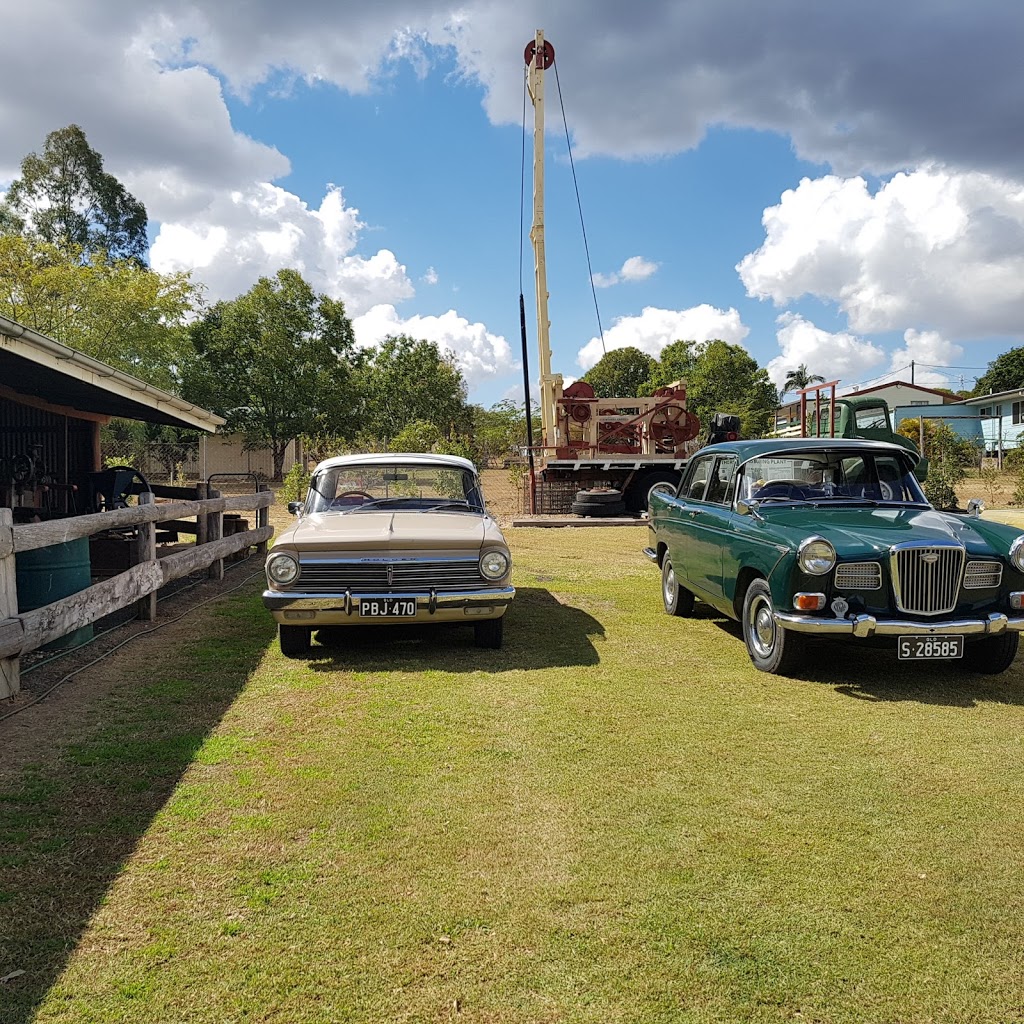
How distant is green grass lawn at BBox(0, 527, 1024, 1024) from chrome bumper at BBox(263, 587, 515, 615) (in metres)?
0.56

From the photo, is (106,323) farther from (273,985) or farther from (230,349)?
(273,985)

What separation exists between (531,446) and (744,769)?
1427 cm

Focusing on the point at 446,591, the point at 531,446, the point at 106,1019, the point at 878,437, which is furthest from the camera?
the point at 531,446

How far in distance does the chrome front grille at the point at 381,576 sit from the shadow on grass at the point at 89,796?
Result: 83cm

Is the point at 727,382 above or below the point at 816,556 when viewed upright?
above

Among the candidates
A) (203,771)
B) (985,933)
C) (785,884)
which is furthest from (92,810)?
(985,933)

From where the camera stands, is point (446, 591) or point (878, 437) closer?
point (446, 591)

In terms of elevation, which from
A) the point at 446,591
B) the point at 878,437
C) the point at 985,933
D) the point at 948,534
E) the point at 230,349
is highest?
the point at 230,349

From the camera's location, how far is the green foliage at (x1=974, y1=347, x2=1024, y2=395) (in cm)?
6344

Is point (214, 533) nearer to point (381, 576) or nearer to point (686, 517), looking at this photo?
point (381, 576)

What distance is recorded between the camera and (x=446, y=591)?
6160 mm

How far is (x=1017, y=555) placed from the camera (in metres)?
5.44

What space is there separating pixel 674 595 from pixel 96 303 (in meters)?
28.9

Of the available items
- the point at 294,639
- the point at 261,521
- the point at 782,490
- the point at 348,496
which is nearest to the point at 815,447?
the point at 782,490
